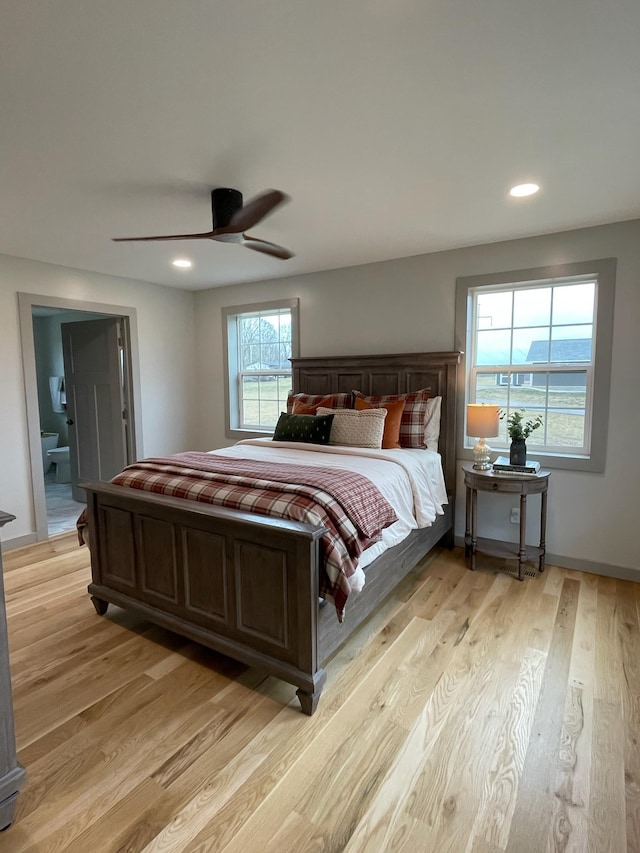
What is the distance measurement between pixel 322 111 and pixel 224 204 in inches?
33.2

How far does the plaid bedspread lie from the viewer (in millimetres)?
1922

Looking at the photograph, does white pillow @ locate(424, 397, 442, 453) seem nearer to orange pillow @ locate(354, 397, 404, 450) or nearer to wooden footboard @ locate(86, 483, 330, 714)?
orange pillow @ locate(354, 397, 404, 450)

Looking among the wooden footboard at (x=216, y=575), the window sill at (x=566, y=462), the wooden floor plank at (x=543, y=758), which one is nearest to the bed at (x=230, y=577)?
the wooden footboard at (x=216, y=575)

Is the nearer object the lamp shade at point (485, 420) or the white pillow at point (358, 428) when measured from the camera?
the lamp shade at point (485, 420)

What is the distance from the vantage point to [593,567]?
3.21 m

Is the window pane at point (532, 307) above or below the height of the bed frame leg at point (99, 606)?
above

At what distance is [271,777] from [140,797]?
44cm

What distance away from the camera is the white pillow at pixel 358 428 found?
334 cm

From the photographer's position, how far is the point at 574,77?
1.56 meters

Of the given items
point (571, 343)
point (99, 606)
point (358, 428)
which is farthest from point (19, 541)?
point (571, 343)

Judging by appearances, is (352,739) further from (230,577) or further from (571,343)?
(571,343)

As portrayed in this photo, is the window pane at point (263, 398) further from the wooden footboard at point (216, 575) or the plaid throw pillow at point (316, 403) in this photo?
the wooden footboard at point (216, 575)

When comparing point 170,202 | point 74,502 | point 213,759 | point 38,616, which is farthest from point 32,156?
point 74,502

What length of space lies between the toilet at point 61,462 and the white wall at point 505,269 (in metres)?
3.31
